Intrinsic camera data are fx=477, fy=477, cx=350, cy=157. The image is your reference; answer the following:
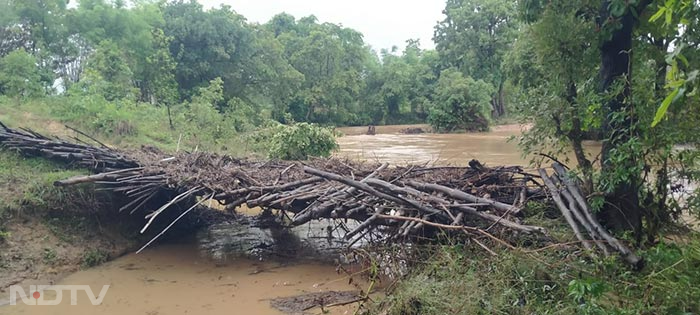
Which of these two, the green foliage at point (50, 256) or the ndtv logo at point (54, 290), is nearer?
the ndtv logo at point (54, 290)

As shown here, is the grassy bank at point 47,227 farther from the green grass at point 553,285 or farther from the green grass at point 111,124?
the green grass at point 111,124

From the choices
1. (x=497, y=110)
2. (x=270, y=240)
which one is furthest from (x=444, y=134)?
(x=270, y=240)

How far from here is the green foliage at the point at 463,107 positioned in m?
33.8

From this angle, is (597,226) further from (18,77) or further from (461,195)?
(18,77)

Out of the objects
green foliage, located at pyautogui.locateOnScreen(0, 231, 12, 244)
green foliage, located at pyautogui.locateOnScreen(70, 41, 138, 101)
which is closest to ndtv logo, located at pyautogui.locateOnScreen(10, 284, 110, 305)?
green foliage, located at pyautogui.locateOnScreen(0, 231, 12, 244)

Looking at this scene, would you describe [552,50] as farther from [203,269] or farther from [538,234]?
[203,269]

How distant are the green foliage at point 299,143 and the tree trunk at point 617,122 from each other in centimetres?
892

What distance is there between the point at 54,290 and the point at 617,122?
22.0 feet

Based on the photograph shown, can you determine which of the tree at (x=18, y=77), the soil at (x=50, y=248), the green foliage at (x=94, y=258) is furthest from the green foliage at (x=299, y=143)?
the tree at (x=18, y=77)

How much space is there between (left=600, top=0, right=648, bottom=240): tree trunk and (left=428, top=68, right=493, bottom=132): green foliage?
28.9 meters

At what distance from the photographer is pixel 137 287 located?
6188 mm

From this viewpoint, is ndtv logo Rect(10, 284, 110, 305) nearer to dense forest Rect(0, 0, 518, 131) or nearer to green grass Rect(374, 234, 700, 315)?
green grass Rect(374, 234, 700, 315)

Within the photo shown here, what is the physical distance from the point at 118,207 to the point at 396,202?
15.7 feet

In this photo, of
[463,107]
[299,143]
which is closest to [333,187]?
[299,143]
